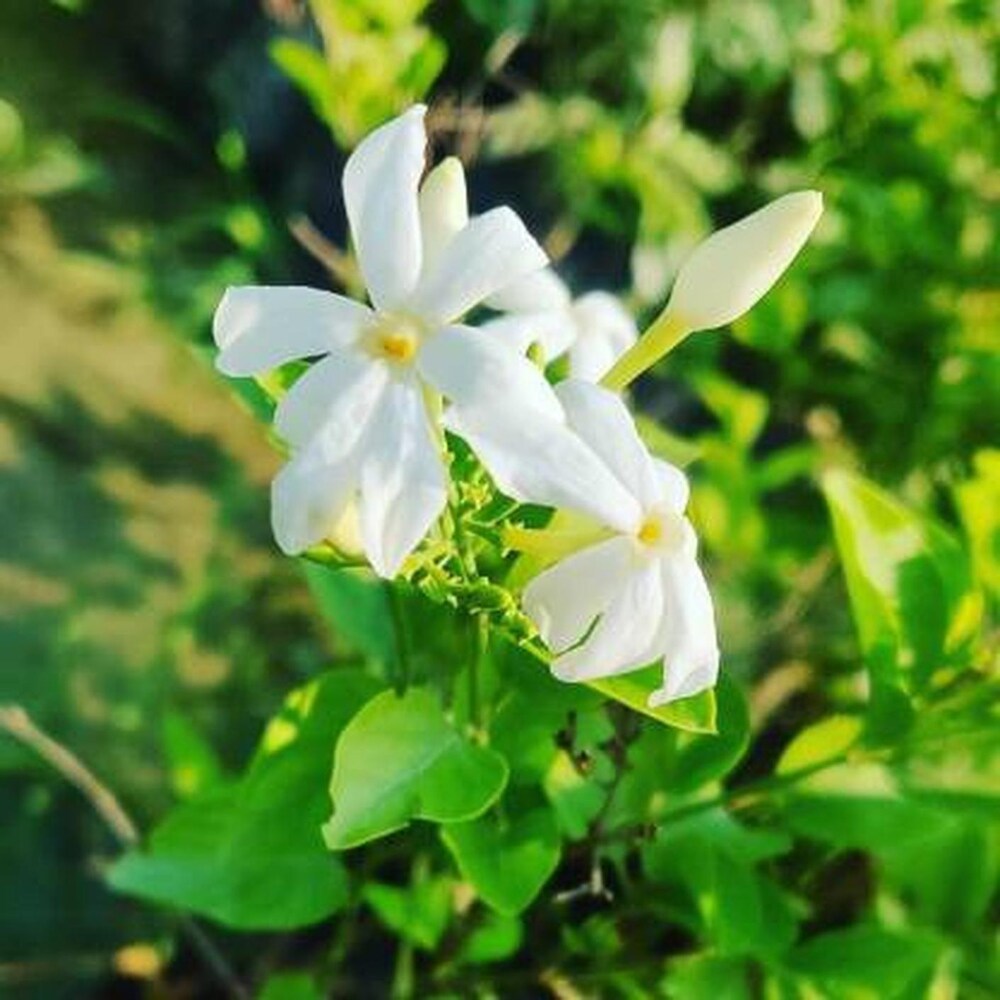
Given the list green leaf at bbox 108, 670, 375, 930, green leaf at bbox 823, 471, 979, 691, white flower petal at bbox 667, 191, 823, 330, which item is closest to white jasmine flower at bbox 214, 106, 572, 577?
white flower petal at bbox 667, 191, 823, 330

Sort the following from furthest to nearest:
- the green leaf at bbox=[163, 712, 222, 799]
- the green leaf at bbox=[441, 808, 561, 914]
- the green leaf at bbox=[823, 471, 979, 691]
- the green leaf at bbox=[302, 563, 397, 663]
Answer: the green leaf at bbox=[163, 712, 222, 799]
the green leaf at bbox=[302, 563, 397, 663]
the green leaf at bbox=[823, 471, 979, 691]
the green leaf at bbox=[441, 808, 561, 914]

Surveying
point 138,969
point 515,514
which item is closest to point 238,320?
point 515,514

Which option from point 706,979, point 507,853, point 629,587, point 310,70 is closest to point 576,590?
point 629,587

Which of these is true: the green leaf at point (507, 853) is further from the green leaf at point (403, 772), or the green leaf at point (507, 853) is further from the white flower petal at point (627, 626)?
the white flower petal at point (627, 626)

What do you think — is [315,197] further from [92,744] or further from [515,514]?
[515,514]

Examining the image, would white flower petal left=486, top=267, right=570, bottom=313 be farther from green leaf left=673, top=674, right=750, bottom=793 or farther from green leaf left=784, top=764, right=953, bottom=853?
green leaf left=784, top=764, right=953, bottom=853

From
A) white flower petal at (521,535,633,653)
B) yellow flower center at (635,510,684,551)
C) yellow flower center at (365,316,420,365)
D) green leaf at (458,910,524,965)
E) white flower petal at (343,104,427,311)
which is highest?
white flower petal at (343,104,427,311)
